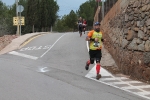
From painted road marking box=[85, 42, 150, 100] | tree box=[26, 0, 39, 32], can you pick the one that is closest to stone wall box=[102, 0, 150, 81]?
painted road marking box=[85, 42, 150, 100]

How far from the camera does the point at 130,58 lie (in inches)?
462

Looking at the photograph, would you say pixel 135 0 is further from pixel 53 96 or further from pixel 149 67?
pixel 53 96

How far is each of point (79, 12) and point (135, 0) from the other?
104 meters

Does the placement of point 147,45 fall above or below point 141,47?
above

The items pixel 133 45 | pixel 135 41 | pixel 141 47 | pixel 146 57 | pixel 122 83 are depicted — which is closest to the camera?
pixel 122 83

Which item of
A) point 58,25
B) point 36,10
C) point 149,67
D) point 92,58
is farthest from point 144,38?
point 58,25

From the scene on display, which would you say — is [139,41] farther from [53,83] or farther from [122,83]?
[53,83]

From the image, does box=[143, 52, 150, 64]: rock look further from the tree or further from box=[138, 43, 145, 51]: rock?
the tree

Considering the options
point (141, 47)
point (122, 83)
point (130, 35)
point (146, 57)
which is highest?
point (130, 35)

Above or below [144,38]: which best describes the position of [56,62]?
below

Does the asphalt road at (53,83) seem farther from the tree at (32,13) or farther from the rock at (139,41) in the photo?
the tree at (32,13)

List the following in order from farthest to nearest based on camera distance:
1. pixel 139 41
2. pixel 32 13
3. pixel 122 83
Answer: pixel 32 13
pixel 139 41
pixel 122 83

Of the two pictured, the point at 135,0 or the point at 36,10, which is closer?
the point at 135,0

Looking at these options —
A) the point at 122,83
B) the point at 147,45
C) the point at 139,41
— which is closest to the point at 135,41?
the point at 139,41
